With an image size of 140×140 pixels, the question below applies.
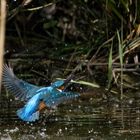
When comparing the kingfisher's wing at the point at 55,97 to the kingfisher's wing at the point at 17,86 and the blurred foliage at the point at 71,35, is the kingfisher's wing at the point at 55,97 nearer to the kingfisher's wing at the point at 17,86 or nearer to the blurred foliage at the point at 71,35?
the kingfisher's wing at the point at 17,86

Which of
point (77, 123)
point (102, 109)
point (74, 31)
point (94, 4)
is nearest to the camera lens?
point (77, 123)

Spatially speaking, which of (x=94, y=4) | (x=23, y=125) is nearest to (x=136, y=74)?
(x=94, y=4)

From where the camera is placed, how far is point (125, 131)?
142 inches

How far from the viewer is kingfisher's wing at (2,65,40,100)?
3713 mm

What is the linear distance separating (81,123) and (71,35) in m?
2.26

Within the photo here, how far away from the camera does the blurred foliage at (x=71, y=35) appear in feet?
16.3

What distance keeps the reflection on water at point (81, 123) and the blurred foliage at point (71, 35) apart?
1.38 feet

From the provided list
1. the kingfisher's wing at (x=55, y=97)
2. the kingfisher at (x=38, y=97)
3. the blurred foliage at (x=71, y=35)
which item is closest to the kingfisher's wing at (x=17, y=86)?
the kingfisher at (x=38, y=97)

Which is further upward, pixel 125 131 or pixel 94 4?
Answer: pixel 94 4

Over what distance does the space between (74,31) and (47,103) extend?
8.30ft

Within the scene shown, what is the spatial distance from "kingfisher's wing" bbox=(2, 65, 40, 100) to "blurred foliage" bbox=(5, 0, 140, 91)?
1.06m

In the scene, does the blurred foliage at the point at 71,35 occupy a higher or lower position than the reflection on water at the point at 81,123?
higher

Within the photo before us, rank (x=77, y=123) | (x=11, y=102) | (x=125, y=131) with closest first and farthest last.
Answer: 1. (x=125, y=131)
2. (x=77, y=123)
3. (x=11, y=102)

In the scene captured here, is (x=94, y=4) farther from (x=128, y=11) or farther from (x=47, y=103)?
(x=47, y=103)
